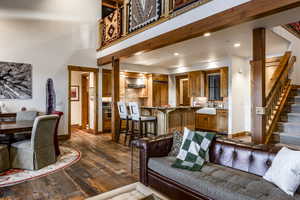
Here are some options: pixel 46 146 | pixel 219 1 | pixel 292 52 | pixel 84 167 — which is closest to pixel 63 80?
pixel 46 146

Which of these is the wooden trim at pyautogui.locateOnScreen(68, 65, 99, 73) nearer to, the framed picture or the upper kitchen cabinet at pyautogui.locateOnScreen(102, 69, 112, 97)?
the upper kitchen cabinet at pyautogui.locateOnScreen(102, 69, 112, 97)

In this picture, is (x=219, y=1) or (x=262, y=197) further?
(x=219, y=1)

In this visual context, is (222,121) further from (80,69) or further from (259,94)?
(80,69)

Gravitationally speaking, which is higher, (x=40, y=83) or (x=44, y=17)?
(x=44, y=17)

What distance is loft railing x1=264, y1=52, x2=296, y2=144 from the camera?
360 centimetres

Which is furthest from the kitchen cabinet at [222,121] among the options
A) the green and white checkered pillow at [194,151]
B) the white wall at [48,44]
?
the white wall at [48,44]

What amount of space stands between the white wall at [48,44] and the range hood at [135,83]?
Answer: 183cm

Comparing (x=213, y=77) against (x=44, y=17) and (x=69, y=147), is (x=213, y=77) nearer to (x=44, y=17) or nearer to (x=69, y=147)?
(x=69, y=147)

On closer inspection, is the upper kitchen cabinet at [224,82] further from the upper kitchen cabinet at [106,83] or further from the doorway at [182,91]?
the upper kitchen cabinet at [106,83]

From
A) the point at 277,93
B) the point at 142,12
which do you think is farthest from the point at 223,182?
the point at 142,12

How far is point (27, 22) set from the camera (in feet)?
16.9

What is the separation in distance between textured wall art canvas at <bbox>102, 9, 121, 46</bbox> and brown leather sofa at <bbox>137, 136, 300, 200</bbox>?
3.86 meters

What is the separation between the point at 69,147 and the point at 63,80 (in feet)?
7.07

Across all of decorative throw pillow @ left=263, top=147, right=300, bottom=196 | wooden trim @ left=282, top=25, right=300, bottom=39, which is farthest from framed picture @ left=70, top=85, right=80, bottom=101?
decorative throw pillow @ left=263, top=147, right=300, bottom=196
